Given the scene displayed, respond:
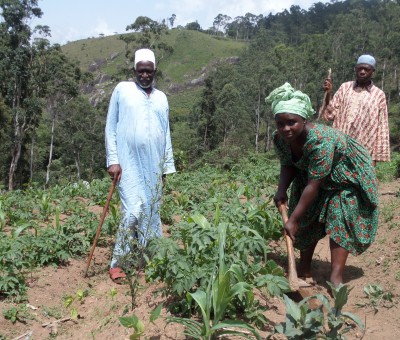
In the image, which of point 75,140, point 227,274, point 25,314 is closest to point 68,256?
point 25,314

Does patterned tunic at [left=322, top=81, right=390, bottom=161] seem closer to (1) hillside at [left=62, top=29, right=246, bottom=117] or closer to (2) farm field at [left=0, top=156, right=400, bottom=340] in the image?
(2) farm field at [left=0, top=156, right=400, bottom=340]

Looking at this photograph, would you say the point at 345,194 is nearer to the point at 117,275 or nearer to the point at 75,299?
the point at 117,275

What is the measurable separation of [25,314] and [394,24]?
49982 mm

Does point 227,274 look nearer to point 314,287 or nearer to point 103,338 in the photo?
point 103,338

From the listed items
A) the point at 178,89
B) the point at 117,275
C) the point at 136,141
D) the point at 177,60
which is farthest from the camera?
the point at 177,60

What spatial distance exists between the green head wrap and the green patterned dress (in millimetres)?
149

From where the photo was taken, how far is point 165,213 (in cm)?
471

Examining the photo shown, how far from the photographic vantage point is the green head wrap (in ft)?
8.48

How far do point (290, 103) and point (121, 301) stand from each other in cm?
158

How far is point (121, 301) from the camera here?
9.56 feet

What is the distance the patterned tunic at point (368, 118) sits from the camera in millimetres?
3949

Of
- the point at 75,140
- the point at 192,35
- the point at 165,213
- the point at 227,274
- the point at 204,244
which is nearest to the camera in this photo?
the point at 227,274

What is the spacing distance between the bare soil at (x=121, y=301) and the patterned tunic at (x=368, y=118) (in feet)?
2.69

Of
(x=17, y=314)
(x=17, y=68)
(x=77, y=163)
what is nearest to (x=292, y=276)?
(x=17, y=314)
